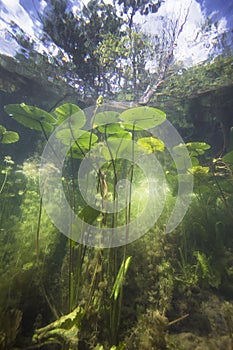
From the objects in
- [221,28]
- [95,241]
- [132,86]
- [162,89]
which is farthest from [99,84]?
[95,241]

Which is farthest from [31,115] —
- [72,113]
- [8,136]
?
[8,136]

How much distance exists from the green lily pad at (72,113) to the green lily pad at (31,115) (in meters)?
0.14

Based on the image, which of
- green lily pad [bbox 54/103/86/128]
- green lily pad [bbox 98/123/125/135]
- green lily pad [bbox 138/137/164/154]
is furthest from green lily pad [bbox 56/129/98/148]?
green lily pad [bbox 138/137/164/154]

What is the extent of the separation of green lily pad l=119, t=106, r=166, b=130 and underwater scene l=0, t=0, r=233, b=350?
19 millimetres

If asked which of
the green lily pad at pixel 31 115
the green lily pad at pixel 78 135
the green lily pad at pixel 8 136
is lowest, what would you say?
the green lily pad at pixel 78 135

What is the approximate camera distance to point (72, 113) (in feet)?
7.65

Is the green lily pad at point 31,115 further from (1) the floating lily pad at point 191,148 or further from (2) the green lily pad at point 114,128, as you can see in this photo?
(1) the floating lily pad at point 191,148

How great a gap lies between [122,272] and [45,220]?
244 cm

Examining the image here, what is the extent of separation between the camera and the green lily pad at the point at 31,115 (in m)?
2.28

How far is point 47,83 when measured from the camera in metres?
9.24

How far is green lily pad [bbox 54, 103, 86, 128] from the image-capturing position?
229 cm

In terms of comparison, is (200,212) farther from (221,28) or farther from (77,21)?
(77,21)

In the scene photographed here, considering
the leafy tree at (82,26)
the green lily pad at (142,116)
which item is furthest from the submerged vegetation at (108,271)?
the leafy tree at (82,26)

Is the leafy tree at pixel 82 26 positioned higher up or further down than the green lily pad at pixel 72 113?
higher up
